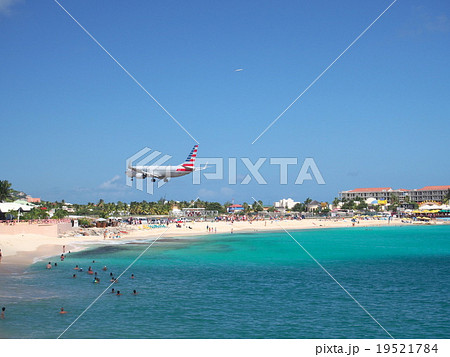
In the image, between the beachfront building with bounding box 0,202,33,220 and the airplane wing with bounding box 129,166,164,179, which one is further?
the beachfront building with bounding box 0,202,33,220

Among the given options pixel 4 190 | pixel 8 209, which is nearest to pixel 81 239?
pixel 8 209

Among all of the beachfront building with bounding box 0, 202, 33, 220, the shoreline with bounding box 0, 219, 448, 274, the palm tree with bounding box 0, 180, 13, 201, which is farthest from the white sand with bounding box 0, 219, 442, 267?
the palm tree with bounding box 0, 180, 13, 201

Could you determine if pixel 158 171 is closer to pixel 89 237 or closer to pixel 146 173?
pixel 146 173

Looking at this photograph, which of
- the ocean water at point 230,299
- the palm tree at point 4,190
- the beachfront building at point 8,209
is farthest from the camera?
the palm tree at point 4,190

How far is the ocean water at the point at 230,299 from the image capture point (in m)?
21.9

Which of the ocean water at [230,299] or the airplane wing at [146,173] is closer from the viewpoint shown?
the ocean water at [230,299]

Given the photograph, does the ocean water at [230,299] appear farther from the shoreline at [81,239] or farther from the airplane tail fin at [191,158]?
the airplane tail fin at [191,158]

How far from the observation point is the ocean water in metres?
21.9

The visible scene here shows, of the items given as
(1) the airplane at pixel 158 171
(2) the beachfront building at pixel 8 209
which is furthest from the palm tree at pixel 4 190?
(1) the airplane at pixel 158 171

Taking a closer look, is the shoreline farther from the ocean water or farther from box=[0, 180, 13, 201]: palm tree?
box=[0, 180, 13, 201]: palm tree

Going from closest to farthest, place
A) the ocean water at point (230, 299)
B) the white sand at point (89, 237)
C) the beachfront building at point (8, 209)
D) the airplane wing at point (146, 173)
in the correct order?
the ocean water at point (230, 299) → the white sand at point (89, 237) → the airplane wing at point (146, 173) → the beachfront building at point (8, 209)
